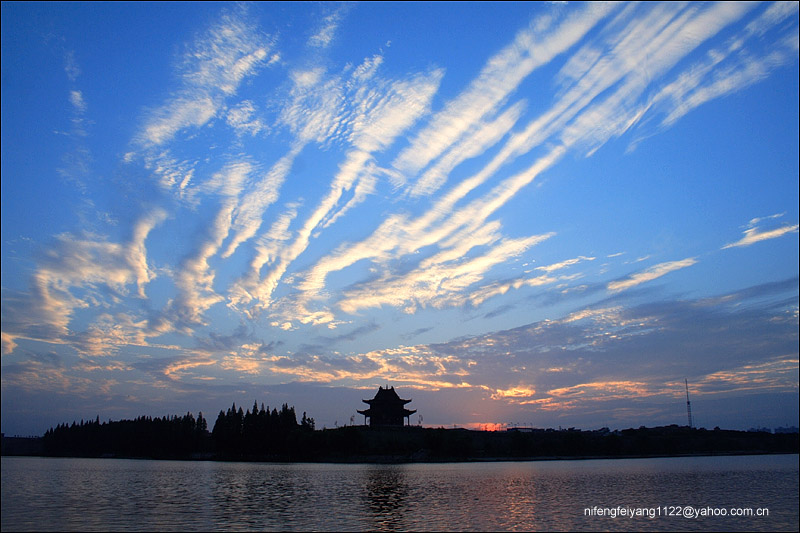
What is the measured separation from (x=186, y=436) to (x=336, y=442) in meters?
40.2

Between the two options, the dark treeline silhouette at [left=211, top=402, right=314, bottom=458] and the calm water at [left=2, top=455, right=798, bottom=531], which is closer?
the calm water at [left=2, top=455, right=798, bottom=531]

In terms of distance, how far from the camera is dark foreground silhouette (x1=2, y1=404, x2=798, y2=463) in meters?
101

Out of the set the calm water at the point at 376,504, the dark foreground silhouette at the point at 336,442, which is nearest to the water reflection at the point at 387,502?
the calm water at the point at 376,504

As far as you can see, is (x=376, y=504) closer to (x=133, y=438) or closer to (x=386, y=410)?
(x=386, y=410)

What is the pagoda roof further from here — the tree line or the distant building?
the tree line

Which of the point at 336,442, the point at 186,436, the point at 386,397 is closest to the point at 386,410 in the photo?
the point at 386,397

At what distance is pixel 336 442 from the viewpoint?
326ft

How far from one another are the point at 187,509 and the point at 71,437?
135m

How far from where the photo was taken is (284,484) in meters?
50.4

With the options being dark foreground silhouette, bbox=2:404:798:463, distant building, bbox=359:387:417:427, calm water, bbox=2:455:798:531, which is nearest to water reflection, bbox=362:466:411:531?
calm water, bbox=2:455:798:531

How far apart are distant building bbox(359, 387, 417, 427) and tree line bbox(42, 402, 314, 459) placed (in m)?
18.2

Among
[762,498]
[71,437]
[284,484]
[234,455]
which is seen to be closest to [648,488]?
[762,498]

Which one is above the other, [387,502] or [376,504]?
[376,504]

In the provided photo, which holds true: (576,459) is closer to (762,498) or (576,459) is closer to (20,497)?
(762,498)
